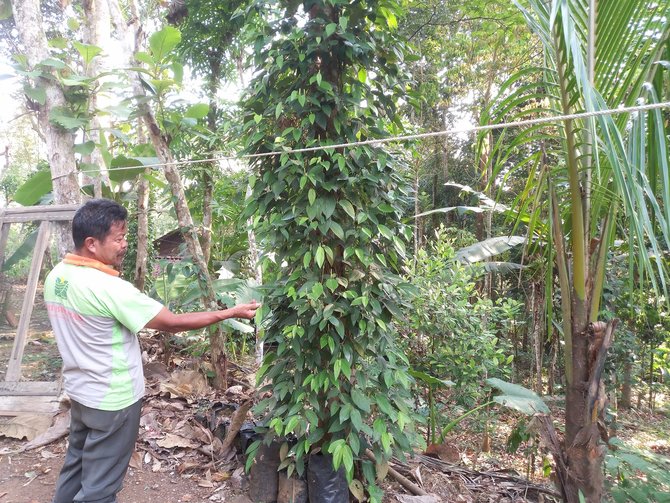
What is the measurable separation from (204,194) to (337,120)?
4146mm

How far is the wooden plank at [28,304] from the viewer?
3221mm

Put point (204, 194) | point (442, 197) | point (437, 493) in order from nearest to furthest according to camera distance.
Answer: point (437, 493)
point (204, 194)
point (442, 197)

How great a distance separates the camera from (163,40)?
146 inches

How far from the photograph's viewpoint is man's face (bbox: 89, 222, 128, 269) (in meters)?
1.92

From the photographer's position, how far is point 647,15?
6.39ft

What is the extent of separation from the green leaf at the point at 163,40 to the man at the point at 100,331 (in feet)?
7.77

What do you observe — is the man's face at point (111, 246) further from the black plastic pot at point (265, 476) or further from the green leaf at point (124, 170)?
the green leaf at point (124, 170)

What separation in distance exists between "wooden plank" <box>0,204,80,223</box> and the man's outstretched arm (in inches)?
77.2

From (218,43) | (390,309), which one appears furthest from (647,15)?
(218,43)

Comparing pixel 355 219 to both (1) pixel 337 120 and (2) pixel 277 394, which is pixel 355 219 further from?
(2) pixel 277 394

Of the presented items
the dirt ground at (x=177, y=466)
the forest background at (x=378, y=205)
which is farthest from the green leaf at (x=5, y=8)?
the dirt ground at (x=177, y=466)

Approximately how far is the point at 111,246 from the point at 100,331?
37 centimetres

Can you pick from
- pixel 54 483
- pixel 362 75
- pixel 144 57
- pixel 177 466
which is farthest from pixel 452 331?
pixel 144 57

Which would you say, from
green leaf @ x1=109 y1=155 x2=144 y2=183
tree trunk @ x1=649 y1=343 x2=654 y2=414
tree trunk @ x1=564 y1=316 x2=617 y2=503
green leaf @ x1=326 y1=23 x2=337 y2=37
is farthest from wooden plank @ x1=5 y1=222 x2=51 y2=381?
tree trunk @ x1=649 y1=343 x2=654 y2=414
